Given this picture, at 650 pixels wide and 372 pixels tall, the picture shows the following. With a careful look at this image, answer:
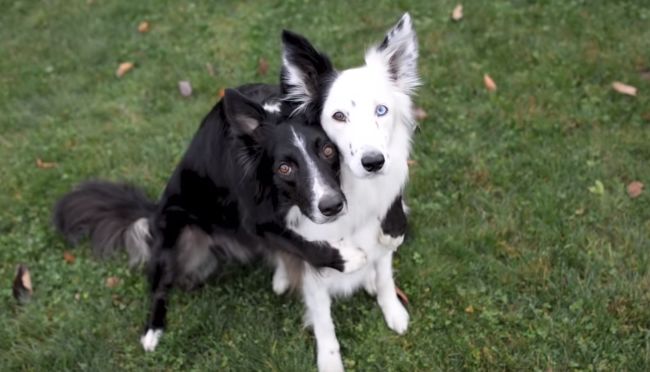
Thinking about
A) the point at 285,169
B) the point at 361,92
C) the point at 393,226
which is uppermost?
the point at 361,92

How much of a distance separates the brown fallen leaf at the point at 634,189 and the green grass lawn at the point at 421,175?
0.15 ft

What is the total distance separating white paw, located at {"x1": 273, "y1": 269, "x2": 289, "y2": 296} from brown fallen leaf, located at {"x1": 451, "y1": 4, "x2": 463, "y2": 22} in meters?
3.09

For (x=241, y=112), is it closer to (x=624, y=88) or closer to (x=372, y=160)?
(x=372, y=160)

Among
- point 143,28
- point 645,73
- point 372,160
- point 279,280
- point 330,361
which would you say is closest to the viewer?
point 372,160

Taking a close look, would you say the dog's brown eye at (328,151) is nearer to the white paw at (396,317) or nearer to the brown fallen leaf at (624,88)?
the white paw at (396,317)

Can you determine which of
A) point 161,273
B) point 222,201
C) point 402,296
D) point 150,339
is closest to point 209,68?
point 161,273

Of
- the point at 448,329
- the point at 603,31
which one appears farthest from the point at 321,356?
the point at 603,31

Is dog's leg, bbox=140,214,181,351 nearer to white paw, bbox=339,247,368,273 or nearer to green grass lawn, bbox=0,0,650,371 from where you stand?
green grass lawn, bbox=0,0,650,371

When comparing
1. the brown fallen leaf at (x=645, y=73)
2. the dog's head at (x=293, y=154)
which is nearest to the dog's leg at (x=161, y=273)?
the dog's head at (x=293, y=154)

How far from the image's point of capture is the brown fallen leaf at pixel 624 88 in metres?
4.45

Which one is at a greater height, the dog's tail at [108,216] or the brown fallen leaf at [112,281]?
the dog's tail at [108,216]

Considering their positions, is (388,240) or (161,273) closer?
(388,240)

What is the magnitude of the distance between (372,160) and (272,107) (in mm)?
615

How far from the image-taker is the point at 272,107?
277cm
